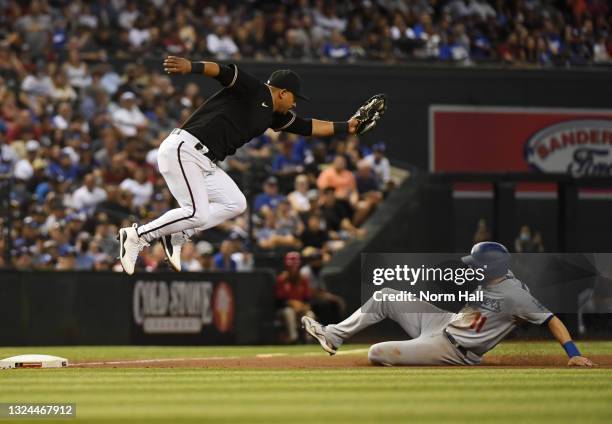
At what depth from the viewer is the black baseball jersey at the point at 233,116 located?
11.0 meters

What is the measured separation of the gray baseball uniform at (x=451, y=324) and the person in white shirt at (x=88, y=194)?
7.74 meters

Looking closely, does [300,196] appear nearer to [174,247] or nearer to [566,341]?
[174,247]

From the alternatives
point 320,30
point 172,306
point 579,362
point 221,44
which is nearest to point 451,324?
point 579,362

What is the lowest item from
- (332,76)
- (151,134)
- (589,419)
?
(589,419)

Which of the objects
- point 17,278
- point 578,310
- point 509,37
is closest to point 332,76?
point 509,37

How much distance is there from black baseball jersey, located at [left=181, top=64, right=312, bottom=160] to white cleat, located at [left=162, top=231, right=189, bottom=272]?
79 cm

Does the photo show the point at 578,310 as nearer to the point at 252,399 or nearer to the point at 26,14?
the point at 252,399

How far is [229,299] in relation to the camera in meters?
18.0

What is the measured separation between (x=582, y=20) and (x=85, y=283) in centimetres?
1462

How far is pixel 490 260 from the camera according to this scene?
10727mm

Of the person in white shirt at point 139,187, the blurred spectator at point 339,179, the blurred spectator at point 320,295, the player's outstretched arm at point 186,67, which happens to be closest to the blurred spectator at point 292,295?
the blurred spectator at point 320,295

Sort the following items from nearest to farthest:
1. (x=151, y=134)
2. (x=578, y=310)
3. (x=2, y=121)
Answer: (x=578, y=310) → (x=2, y=121) → (x=151, y=134)

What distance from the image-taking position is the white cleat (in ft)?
36.6

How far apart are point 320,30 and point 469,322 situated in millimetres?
14298
